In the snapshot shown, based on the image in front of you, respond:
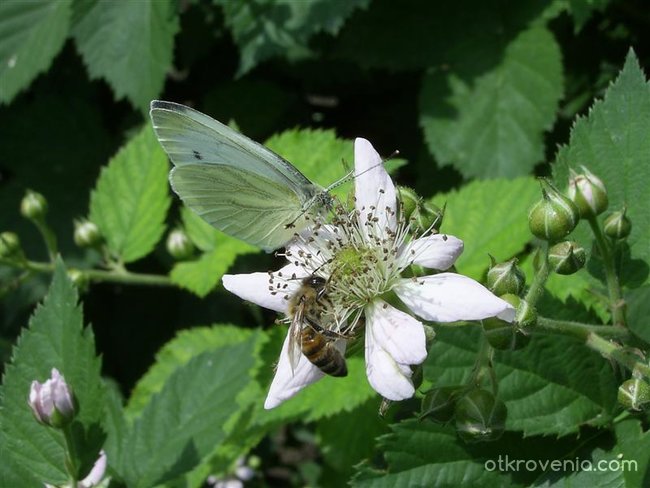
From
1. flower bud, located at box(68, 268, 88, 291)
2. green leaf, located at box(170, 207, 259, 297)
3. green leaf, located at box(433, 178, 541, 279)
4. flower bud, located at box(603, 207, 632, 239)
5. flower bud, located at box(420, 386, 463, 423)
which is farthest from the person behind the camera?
flower bud, located at box(68, 268, 88, 291)

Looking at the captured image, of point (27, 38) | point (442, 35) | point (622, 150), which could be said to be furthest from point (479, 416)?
point (27, 38)

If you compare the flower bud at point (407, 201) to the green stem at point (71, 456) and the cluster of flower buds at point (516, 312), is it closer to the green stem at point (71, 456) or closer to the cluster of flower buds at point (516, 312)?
the cluster of flower buds at point (516, 312)

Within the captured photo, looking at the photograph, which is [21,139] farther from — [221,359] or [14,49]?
[221,359]

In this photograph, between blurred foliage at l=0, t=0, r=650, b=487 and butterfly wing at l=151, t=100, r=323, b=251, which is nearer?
blurred foliage at l=0, t=0, r=650, b=487

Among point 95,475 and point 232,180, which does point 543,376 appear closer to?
point 232,180

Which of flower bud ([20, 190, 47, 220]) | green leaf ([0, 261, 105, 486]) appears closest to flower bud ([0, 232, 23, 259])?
flower bud ([20, 190, 47, 220])

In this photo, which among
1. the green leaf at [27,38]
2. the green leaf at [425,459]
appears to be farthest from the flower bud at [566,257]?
the green leaf at [27,38]

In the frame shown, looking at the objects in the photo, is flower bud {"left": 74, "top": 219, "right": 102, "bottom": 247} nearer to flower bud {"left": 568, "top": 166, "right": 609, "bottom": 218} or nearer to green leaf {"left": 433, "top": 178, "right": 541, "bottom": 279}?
green leaf {"left": 433, "top": 178, "right": 541, "bottom": 279}

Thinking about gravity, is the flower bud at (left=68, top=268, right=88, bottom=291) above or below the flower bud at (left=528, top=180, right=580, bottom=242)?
below
